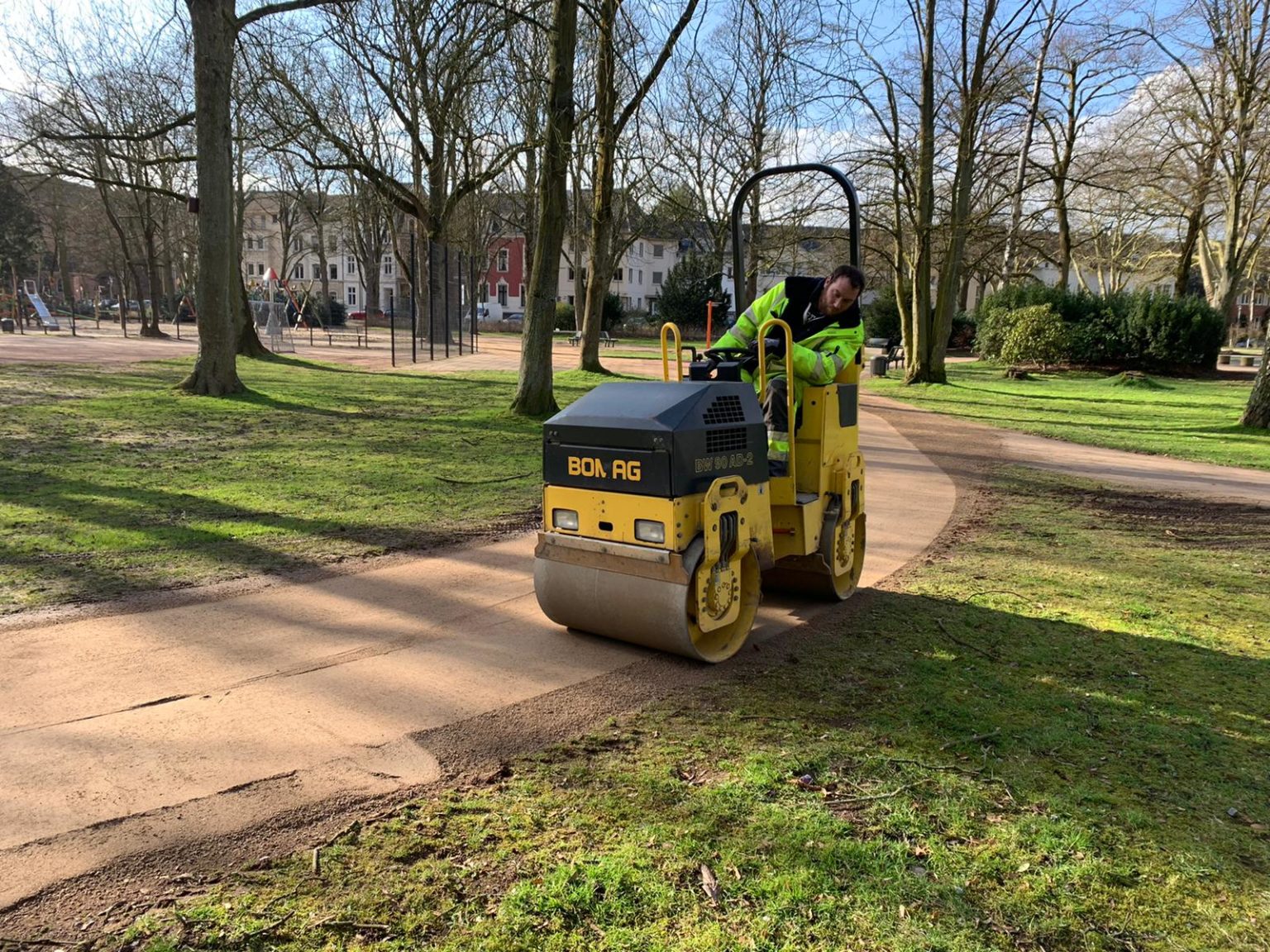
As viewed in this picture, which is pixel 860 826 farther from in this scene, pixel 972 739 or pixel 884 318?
pixel 884 318

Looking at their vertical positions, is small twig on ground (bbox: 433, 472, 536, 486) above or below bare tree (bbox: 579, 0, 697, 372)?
below

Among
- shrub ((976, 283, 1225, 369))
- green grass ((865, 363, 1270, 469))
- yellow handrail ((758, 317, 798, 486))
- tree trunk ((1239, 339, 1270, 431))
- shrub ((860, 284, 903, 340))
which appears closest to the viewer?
yellow handrail ((758, 317, 798, 486))

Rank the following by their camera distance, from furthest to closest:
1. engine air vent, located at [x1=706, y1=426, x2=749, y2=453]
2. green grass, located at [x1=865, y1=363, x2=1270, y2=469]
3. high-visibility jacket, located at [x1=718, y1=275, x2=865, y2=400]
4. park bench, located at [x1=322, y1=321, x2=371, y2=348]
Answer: park bench, located at [x1=322, y1=321, x2=371, y2=348] < green grass, located at [x1=865, y1=363, x2=1270, y2=469] < high-visibility jacket, located at [x1=718, y1=275, x2=865, y2=400] < engine air vent, located at [x1=706, y1=426, x2=749, y2=453]

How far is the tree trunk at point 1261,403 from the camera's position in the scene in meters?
14.8

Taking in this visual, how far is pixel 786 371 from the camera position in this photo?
15.6ft

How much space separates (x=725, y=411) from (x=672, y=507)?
0.61 meters

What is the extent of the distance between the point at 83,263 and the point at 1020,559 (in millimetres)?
82292

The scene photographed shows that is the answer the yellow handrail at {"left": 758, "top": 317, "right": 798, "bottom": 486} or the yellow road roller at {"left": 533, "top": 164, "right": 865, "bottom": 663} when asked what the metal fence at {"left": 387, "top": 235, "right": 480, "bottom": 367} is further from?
the yellow road roller at {"left": 533, "top": 164, "right": 865, "bottom": 663}

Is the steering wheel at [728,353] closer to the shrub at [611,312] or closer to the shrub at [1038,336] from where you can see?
the shrub at [1038,336]

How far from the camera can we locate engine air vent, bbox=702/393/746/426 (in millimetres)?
4105

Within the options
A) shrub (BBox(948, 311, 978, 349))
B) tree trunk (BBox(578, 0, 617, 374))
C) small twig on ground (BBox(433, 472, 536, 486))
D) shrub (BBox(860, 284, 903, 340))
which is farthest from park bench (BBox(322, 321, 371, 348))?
shrub (BBox(948, 311, 978, 349))

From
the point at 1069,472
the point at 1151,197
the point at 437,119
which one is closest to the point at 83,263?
the point at 437,119

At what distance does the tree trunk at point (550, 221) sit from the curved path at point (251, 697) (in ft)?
24.4

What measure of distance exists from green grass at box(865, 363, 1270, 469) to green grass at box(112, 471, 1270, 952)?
10188 millimetres
